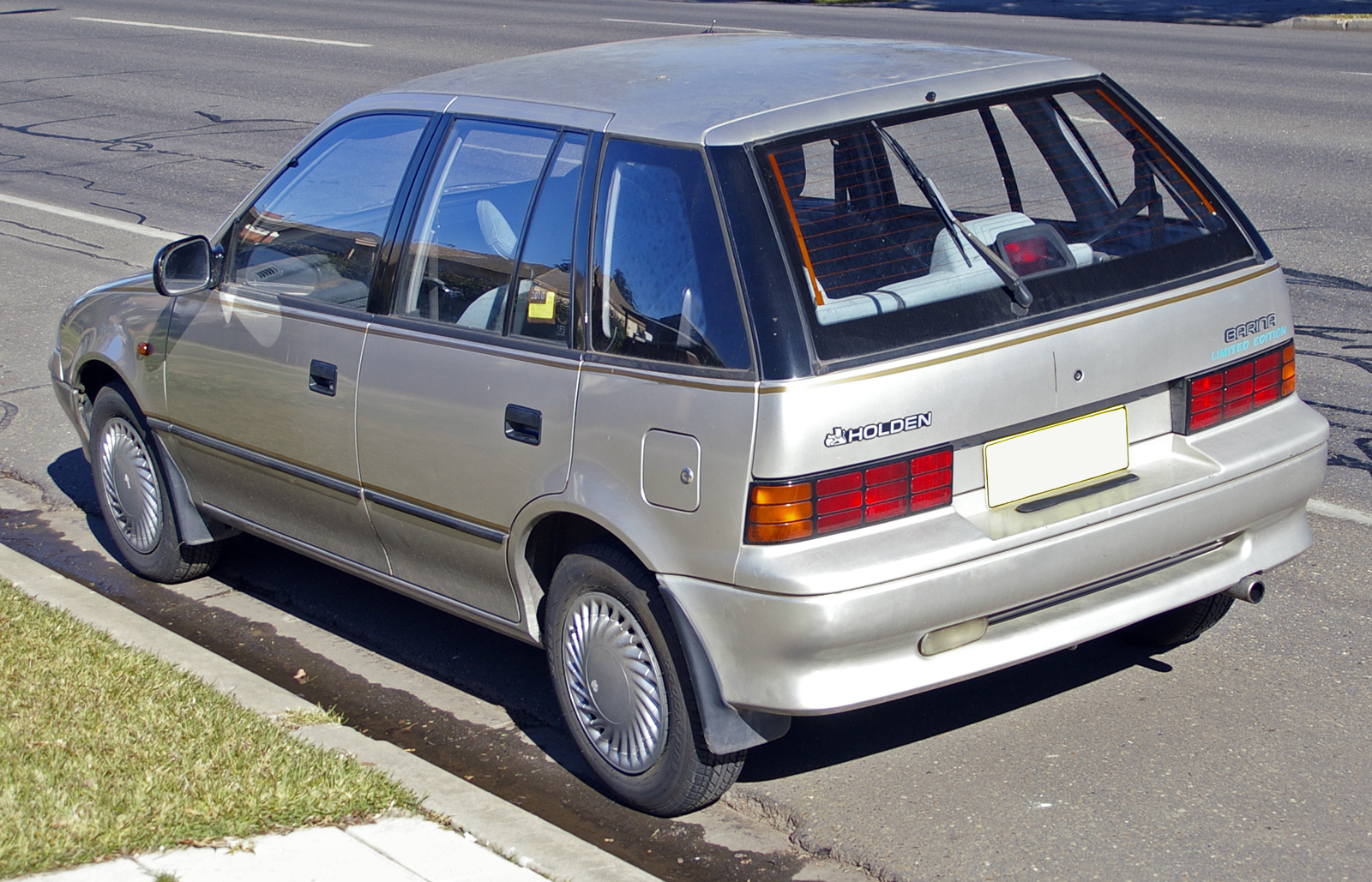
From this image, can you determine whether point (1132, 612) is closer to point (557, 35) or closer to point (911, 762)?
point (911, 762)

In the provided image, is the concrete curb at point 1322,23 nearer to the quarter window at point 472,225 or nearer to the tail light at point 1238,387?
the tail light at point 1238,387

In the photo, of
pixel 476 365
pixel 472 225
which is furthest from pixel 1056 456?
pixel 472 225

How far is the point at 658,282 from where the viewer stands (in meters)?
3.61

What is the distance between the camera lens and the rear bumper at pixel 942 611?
3346mm

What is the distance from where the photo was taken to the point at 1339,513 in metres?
5.42

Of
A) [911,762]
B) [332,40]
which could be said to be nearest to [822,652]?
[911,762]

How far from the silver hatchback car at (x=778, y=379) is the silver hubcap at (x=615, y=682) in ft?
0.04

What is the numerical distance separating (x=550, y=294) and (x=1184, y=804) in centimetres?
206

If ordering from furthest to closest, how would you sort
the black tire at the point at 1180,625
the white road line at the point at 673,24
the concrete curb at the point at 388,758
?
the white road line at the point at 673,24 < the black tire at the point at 1180,625 < the concrete curb at the point at 388,758

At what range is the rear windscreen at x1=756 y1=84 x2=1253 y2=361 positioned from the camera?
351 centimetres

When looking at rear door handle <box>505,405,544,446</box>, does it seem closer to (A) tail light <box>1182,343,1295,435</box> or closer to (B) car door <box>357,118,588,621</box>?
(B) car door <box>357,118,588,621</box>

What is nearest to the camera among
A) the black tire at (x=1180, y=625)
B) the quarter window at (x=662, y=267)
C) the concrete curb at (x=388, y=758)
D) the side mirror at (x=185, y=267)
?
the quarter window at (x=662, y=267)

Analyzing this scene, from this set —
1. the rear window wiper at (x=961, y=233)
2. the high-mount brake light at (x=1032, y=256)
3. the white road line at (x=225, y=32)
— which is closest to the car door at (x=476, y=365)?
the rear window wiper at (x=961, y=233)

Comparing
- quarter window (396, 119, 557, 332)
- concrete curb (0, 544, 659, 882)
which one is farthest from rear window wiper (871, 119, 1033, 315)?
concrete curb (0, 544, 659, 882)
